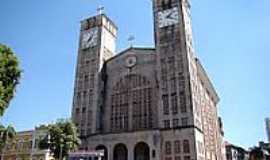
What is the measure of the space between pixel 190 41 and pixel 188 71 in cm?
695

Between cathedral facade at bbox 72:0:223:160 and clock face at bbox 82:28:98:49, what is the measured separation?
0.20 meters

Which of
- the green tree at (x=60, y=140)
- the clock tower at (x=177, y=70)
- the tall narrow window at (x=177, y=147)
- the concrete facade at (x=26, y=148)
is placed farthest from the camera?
the concrete facade at (x=26, y=148)

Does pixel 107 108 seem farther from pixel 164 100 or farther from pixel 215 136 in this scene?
pixel 215 136

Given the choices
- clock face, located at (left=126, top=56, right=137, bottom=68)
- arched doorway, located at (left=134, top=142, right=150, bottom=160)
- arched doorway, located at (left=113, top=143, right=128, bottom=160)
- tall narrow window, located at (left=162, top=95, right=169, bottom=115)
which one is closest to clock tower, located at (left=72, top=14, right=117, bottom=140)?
arched doorway, located at (left=113, top=143, right=128, bottom=160)

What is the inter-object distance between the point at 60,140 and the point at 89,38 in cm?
2319

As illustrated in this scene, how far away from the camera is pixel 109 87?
4988cm

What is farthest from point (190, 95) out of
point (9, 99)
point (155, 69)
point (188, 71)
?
point (9, 99)

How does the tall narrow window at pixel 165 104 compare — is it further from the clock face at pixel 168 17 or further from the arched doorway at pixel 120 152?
the clock face at pixel 168 17

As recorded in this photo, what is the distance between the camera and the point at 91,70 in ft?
167

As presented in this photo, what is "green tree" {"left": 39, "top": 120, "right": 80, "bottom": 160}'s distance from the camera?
36.0 metres

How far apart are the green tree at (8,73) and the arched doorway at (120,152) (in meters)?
22.9

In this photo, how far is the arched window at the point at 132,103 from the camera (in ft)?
147

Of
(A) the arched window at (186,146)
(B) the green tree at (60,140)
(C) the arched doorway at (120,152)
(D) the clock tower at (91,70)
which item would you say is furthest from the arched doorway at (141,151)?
(B) the green tree at (60,140)

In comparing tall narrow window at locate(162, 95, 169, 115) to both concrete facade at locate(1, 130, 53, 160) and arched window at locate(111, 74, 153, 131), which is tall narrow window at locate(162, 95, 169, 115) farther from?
concrete facade at locate(1, 130, 53, 160)
